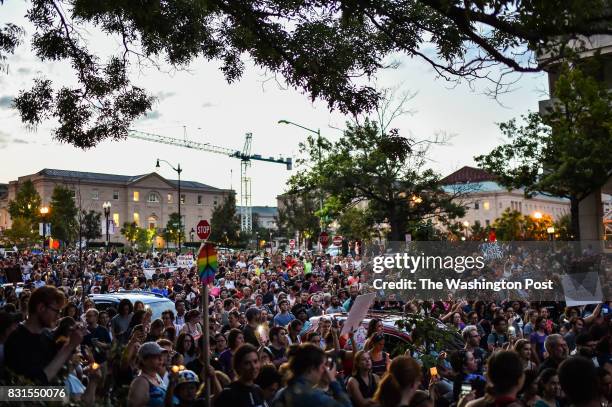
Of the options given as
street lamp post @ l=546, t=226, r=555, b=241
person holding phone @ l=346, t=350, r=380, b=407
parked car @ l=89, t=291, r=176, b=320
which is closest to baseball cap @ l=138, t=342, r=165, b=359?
person holding phone @ l=346, t=350, r=380, b=407

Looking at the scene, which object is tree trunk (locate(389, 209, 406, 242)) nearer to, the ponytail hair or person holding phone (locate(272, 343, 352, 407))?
the ponytail hair

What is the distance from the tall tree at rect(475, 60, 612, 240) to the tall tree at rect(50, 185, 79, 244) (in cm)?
6338

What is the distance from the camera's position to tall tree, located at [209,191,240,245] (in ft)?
340

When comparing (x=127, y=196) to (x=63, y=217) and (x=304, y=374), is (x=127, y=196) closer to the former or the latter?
(x=63, y=217)

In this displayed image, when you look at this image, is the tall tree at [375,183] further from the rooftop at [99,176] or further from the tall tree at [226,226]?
the rooftop at [99,176]

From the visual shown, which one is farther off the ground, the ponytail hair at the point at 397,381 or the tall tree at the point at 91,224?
the tall tree at the point at 91,224

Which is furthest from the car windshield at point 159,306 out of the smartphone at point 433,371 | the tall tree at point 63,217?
the tall tree at point 63,217

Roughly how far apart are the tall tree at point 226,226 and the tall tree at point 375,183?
70.5m

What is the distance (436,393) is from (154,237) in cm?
11201

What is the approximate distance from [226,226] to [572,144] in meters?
81.5

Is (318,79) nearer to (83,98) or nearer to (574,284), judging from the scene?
(83,98)

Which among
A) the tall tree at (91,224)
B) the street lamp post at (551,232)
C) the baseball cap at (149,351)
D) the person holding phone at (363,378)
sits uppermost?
the tall tree at (91,224)

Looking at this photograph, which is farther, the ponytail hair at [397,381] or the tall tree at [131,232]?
the tall tree at [131,232]

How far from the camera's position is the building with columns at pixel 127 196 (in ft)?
397
